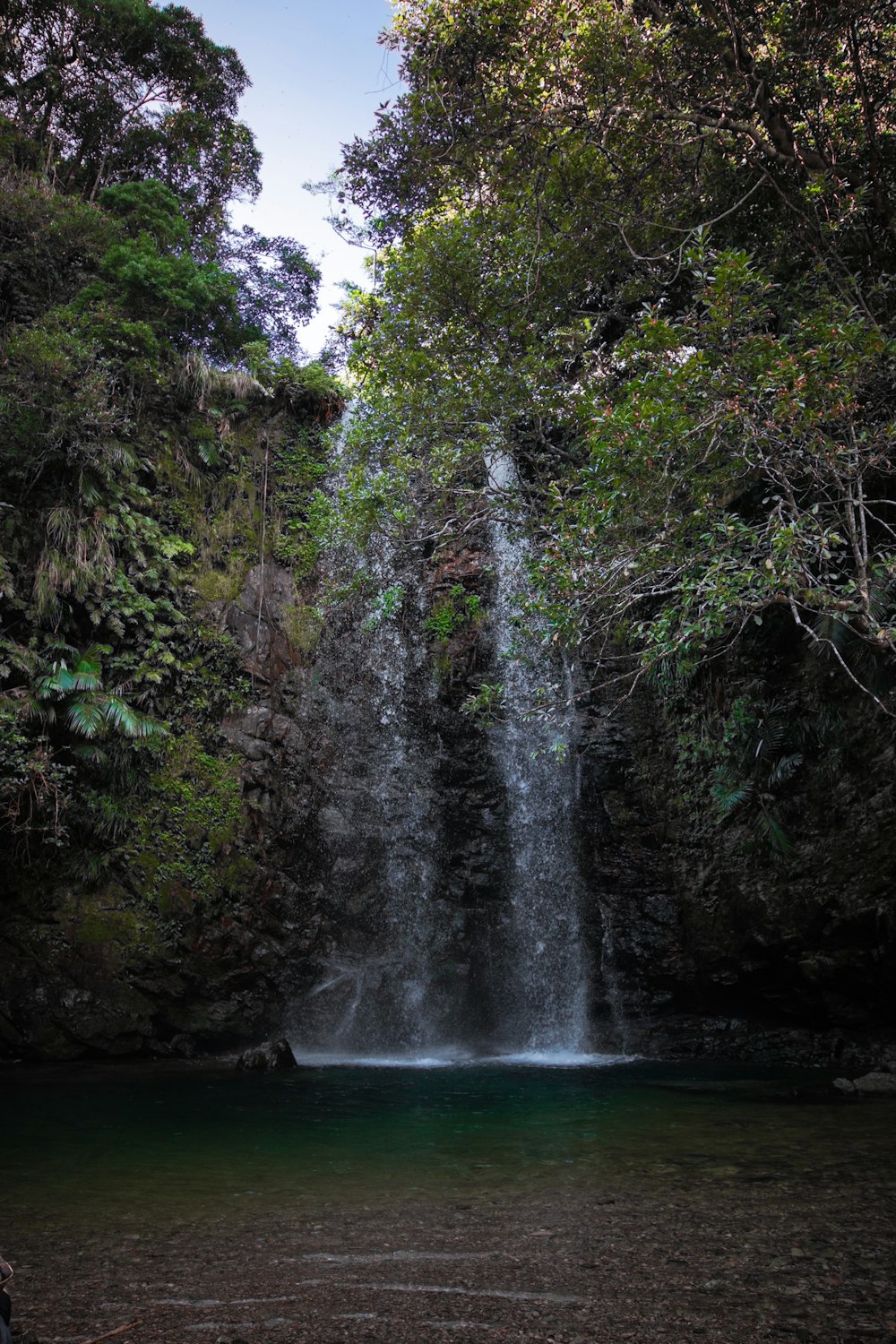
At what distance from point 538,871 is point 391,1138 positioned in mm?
6366

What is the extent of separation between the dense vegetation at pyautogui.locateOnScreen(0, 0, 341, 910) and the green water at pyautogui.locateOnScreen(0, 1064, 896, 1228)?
3367 millimetres

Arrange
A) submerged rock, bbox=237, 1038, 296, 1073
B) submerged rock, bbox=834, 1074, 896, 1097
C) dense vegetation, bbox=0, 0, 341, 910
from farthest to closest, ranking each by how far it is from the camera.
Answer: dense vegetation, bbox=0, 0, 341, 910, submerged rock, bbox=237, 1038, 296, 1073, submerged rock, bbox=834, 1074, 896, 1097

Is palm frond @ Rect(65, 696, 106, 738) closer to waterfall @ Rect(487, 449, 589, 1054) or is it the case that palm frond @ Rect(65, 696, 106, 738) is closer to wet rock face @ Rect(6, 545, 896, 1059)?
wet rock face @ Rect(6, 545, 896, 1059)

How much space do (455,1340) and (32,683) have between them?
905 centimetres

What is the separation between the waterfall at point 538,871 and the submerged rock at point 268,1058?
300 cm

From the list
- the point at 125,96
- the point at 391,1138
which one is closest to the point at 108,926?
the point at 391,1138

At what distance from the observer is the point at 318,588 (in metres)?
14.3

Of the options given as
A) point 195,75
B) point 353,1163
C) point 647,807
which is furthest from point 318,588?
point 195,75

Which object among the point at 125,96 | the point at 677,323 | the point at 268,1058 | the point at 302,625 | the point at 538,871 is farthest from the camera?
the point at 125,96

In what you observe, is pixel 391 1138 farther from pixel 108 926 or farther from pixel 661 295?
pixel 661 295

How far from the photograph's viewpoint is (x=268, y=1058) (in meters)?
9.58

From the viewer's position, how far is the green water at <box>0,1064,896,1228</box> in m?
4.64

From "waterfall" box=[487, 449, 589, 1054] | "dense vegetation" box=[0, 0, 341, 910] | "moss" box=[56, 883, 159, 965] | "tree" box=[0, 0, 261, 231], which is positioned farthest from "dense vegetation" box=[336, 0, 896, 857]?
"tree" box=[0, 0, 261, 231]

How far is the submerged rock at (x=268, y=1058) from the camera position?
31.1 ft
